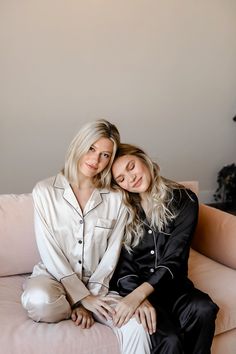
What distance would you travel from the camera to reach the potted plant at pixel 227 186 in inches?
171

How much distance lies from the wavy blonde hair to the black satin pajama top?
0.02 metres

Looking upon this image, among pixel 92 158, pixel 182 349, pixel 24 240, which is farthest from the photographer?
pixel 24 240

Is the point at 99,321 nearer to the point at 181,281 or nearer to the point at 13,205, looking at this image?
the point at 181,281

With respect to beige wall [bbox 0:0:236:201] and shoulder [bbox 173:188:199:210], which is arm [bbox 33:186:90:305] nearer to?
shoulder [bbox 173:188:199:210]

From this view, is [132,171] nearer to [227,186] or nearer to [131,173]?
[131,173]

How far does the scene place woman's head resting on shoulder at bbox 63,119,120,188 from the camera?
1588mm

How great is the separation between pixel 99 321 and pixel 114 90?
2.60 metres

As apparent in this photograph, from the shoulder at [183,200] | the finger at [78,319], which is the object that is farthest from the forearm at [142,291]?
the shoulder at [183,200]

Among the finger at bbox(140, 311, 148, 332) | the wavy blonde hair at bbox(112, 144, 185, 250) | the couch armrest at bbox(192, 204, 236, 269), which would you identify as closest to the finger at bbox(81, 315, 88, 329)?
the finger at bbox(140, 311, 148, 332)

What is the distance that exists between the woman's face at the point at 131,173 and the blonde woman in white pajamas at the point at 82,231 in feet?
0.14

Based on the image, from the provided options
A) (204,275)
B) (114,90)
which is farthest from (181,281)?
(114,90)

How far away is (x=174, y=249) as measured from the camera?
1604 millimetres

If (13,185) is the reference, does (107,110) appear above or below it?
above

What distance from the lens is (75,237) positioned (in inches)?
61.9
